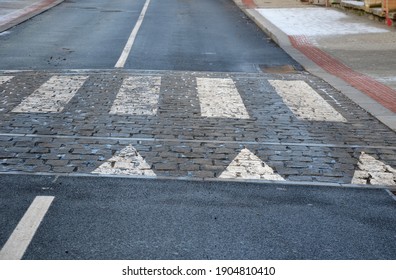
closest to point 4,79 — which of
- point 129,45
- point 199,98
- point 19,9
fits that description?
point 199,98

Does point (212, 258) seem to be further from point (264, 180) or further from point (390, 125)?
point (390, 125)

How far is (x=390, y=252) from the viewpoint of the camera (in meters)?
5.43

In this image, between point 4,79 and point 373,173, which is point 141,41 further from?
point 373,173

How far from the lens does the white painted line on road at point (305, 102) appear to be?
10.7 meters

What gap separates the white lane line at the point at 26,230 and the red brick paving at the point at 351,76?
21.7 ft

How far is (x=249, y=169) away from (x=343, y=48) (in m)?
11.8

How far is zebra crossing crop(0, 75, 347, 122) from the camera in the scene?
10659 millimetres

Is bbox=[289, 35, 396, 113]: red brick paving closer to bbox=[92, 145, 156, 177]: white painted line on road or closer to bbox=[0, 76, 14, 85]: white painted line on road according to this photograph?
bbox=[92, 145, 156, 177]: white painted line on road

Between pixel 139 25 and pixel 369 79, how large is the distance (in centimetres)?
1197

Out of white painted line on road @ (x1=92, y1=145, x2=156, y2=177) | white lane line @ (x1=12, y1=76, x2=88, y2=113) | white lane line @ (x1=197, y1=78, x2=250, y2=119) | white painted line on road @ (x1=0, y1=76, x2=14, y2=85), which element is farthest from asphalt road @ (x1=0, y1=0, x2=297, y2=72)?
white painted line on road @ (x1=92, y1=145, x2=156, y2=177)

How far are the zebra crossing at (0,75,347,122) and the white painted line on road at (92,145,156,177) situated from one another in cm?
237

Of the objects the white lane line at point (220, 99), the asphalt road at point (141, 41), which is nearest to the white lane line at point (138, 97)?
the white lane line at point (220, 99)

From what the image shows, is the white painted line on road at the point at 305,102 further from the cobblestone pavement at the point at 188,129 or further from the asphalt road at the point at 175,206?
the asphalt road at the point at 175,206

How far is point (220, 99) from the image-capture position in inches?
461
